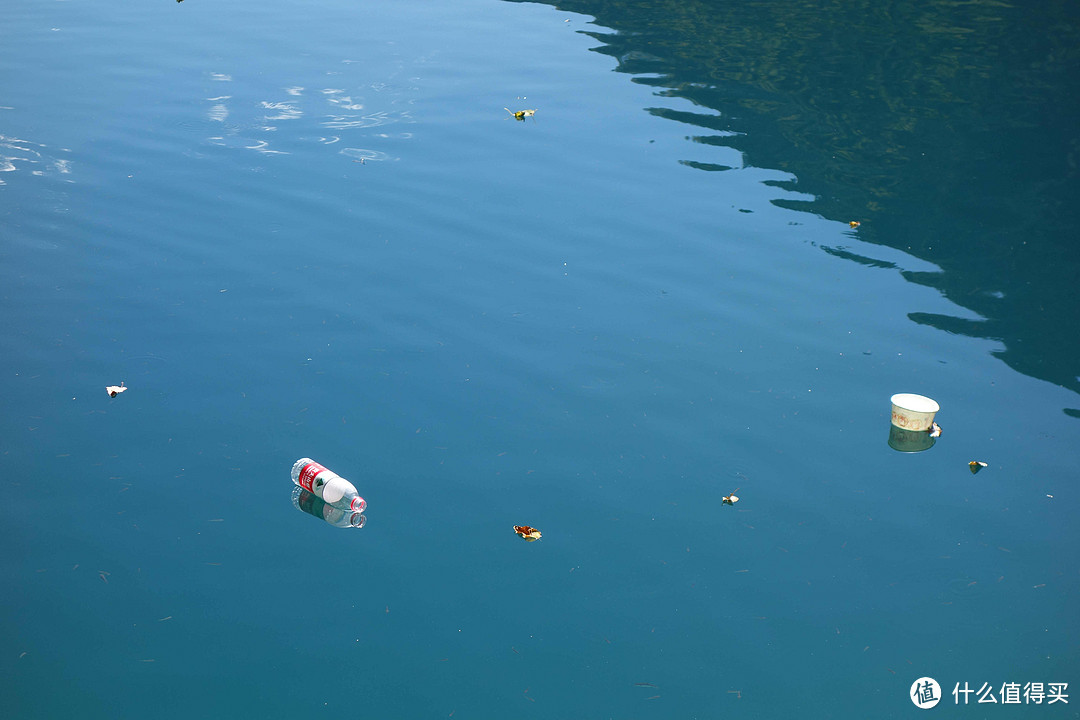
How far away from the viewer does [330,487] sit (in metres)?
5.37

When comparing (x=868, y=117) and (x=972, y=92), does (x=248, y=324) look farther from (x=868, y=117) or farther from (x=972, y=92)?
(x=972, y=92)

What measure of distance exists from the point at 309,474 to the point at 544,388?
1826 millimetres

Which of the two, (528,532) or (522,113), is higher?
(522,113)

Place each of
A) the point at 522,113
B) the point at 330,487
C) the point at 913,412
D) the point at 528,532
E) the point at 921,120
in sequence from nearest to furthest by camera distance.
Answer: the point at 528,532 < the point at 330,487 < the point at 913,412 < the point at 921,120 < the point at 522,113

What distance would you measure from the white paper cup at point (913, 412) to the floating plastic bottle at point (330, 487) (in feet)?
11.6

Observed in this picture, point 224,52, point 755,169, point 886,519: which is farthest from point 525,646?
point 224,52

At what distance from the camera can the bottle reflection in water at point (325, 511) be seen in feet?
17.5

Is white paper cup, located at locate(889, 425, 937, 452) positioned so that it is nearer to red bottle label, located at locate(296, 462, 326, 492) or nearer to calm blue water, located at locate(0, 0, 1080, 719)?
calm blue water, located at locate(0, 0, 1080, 719)

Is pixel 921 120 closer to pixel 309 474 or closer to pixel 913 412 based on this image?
pixel 913 412

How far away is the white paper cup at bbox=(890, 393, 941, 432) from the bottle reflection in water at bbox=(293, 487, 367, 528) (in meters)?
3.54

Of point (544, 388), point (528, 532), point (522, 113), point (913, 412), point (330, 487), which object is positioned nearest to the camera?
point (528, 532)

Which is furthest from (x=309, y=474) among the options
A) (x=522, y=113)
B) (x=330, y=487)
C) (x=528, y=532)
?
(x=522, y=113)

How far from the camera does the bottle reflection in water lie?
5324 mm

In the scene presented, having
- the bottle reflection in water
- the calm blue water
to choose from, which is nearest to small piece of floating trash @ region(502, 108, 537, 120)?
the calm blue water
